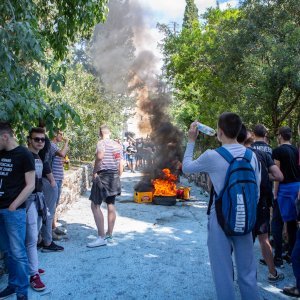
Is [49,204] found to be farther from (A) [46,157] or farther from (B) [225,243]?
(B) [225,243]

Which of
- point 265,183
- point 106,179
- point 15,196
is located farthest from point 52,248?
point 265,183

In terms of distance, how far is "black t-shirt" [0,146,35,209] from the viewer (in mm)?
3457

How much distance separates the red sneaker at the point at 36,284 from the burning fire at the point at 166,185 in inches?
239

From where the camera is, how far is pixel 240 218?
270 centimetres

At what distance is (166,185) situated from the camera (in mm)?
10500

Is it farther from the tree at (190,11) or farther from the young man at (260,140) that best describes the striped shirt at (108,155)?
the tree at (190,11)

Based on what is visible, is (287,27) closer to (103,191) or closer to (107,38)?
(103,191)

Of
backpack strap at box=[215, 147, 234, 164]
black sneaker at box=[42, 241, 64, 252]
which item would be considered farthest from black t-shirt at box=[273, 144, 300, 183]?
black sneaker at box=[42, 241, 64, 252]

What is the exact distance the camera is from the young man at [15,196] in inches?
136

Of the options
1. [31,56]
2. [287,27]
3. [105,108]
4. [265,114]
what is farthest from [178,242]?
[105,108]

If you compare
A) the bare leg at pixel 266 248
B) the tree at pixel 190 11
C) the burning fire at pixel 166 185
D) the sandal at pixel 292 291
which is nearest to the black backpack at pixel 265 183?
the bare leg at pixel 266 248

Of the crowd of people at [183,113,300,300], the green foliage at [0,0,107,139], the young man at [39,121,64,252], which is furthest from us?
the young man at [39,121,64,252]

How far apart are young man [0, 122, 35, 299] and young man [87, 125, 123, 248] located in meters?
2.27

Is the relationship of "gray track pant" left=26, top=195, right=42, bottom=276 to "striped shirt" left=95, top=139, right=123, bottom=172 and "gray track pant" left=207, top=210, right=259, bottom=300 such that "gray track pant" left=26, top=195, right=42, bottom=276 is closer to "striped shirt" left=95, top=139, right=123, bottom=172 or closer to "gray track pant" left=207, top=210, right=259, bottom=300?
"striped shirt" left=95, top=139, right=123, bottom=172
